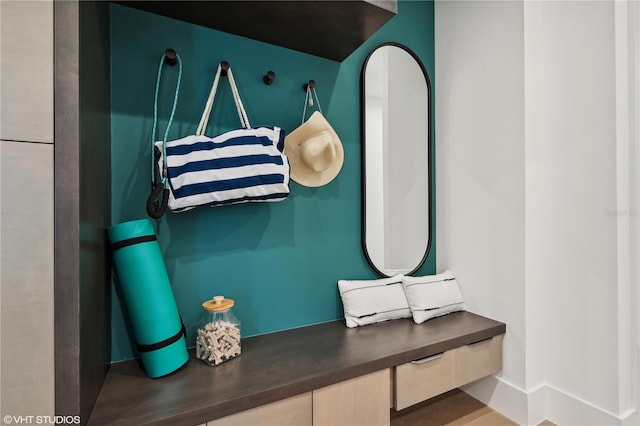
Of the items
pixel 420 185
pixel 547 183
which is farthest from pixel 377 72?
pixel 547 183

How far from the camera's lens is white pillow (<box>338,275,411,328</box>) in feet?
5.23

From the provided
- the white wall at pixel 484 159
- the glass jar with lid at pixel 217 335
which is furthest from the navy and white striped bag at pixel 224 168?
the white wall at pixel 484 159

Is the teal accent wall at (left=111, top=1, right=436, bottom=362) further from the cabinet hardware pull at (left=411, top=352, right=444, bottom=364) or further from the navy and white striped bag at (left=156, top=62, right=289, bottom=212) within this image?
the cabinet hardware pull at (left=411, top=352, right=444, bottom=364)

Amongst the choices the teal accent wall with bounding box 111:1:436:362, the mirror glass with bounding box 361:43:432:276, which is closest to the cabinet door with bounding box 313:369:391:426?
the teal accent wall with bounding box 111:1:436:362

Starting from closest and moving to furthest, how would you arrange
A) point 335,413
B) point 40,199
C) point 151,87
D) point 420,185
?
point 40,199 → point 335,413 → point 151,87 → point 420,185

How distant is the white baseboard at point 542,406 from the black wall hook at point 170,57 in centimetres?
204

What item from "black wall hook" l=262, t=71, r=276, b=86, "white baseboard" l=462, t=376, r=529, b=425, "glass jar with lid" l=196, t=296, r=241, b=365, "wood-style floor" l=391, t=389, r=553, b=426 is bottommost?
"wood-style floor" l=391, t=389, r=553, b=426

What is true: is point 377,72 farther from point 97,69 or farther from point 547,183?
point 97,69

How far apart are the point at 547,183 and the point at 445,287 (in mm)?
699

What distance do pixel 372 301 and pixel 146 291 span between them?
0.98m

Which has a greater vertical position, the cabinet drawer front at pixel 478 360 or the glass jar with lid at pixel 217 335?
the glass jar with lid at pixel 217 335

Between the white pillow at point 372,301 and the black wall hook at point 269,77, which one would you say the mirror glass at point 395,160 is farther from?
the black wall hook at point 269,77

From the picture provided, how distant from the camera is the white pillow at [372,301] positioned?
1.59 meters

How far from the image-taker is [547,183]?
64.5 inches
